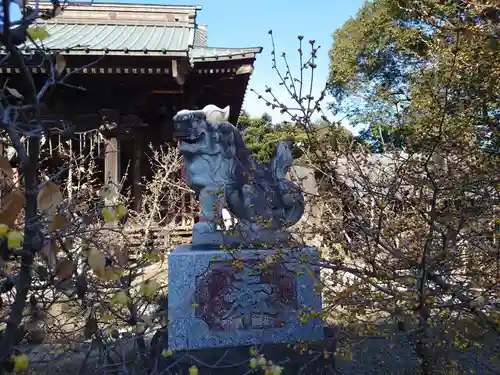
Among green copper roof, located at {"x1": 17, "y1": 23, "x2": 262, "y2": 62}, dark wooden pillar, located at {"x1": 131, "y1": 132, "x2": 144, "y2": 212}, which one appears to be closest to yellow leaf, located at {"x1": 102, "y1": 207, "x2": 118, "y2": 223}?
green copper roof, located at {"x1": 17, "y1": 23, "x2": 262, "y2": 62}

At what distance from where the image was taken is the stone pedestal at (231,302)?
9.91 feet

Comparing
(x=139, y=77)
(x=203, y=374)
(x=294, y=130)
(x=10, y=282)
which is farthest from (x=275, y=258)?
(x=139, y=77)

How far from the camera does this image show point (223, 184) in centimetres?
341

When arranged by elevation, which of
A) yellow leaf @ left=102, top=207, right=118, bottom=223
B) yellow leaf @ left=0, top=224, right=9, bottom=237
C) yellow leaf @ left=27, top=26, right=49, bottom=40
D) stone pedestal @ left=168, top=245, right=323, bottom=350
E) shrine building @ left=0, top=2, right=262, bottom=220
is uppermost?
shrine building @ left=0, top=2, right=262, bottom=220

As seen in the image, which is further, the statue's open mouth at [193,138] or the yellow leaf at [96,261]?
the statue's open mouth at [193,138]

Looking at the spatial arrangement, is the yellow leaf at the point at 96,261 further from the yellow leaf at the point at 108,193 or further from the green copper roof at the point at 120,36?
the green copper roof at the point at 120,36

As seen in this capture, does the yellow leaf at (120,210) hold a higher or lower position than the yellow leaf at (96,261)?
higher

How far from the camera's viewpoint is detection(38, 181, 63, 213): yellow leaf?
91 cm

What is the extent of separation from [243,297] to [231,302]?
0.33 feet

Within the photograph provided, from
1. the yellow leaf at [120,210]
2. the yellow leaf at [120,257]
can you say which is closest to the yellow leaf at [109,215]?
the yellow leaf at [120,210]

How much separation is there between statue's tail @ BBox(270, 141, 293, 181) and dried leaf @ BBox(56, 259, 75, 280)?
271 centimetres

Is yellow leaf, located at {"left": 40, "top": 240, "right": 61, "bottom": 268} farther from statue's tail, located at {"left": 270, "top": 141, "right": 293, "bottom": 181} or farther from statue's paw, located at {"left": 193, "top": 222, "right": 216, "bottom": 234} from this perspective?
statue's tail, located at {"left": 270, "top": 141, "right": 293, "bottom": 181}

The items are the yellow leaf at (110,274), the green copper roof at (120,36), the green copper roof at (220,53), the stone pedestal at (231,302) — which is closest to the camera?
the yellow leaf at (110,274)

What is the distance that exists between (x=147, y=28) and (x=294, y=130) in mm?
8212
